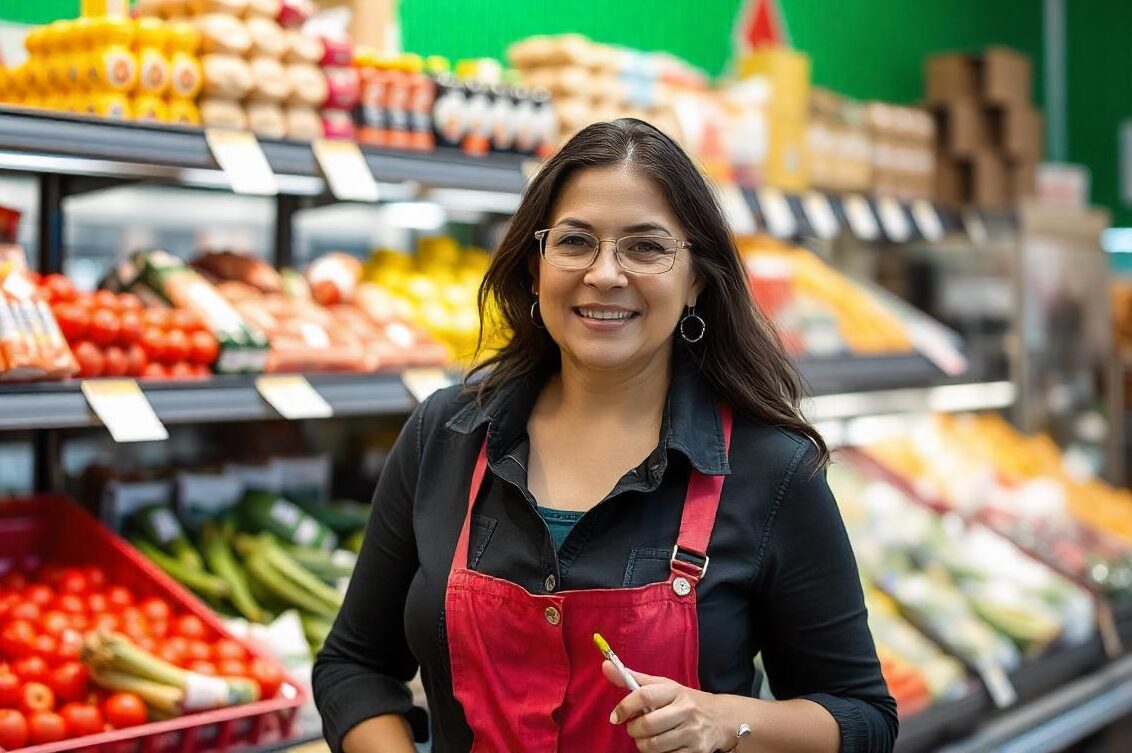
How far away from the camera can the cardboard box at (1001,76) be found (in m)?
5.98

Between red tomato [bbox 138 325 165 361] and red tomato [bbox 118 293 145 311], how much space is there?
0.08 meters

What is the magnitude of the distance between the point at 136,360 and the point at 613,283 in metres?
1.24

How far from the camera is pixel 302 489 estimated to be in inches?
134

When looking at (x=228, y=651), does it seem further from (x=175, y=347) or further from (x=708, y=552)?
(x=708, y=552)

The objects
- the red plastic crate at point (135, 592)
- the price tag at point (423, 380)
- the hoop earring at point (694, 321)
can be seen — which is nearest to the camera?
the hoop earring at point (694, 321)

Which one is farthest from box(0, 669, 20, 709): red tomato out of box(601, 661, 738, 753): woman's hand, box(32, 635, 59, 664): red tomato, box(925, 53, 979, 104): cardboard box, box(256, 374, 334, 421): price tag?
box(925, 53, 979, 104): cardboard box

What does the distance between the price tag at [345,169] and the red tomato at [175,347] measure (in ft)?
1.42

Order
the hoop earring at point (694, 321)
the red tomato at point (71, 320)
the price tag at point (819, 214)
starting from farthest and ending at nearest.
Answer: the price tag at point (819, 214) < the red tomato at point (71, 320) < the hoop earring at point (694, 321)

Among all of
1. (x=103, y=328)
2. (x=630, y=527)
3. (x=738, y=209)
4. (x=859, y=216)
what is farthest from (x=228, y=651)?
(x=859, y=216)

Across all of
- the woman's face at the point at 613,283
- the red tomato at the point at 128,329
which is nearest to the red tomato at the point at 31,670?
the red tomato at the point at 128,329

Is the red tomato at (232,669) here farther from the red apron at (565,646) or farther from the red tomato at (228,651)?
the red apron at (565,646)

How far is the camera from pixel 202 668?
2.29 meters

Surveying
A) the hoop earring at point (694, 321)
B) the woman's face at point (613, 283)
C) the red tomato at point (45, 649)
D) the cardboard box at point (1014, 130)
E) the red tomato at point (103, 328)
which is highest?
the cardboard box at point (1014, 130)

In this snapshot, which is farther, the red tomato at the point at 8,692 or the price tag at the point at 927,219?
the price tag at the point at 927,219
